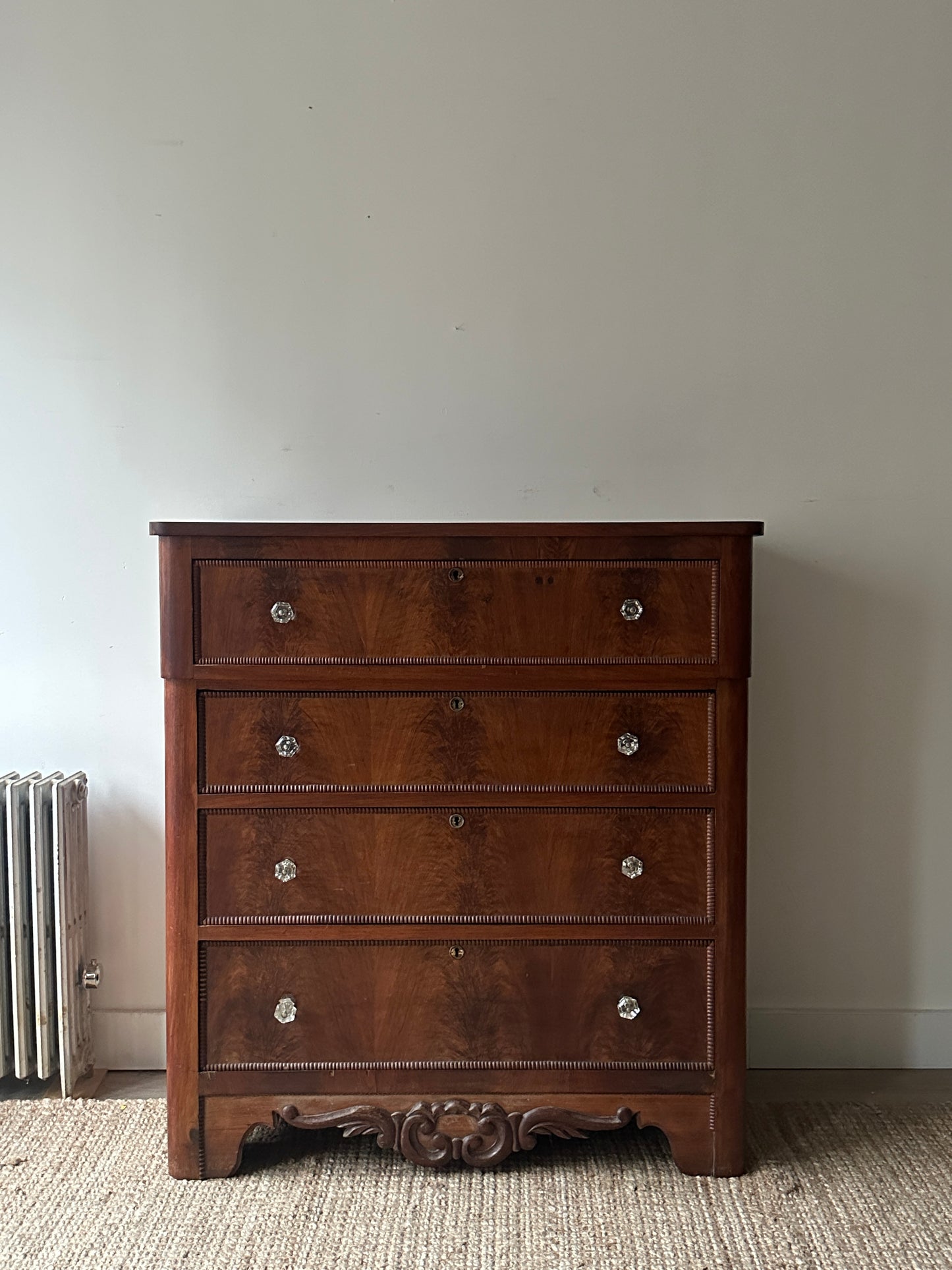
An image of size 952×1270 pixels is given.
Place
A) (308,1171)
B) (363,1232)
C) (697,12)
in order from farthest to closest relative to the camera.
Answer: (697,12) < (308,1171) < (363,1232)

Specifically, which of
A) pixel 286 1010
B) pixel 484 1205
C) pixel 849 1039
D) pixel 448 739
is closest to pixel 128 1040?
pixel 286 1010

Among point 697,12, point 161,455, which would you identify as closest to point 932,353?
point 697,12

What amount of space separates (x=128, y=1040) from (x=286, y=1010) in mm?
737

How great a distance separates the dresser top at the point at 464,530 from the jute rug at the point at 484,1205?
123 cm

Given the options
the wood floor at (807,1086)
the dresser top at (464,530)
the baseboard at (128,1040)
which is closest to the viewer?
the dresser top at (464,530)

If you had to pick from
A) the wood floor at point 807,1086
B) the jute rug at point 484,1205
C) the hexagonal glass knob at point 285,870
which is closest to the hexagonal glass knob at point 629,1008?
the jute rug at point 484,1205

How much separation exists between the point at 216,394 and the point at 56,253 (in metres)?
0.50

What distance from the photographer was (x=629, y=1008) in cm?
192

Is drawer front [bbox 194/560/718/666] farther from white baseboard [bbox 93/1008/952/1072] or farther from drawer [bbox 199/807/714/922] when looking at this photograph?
white baseboard [bbox 93/1008/952/1072]

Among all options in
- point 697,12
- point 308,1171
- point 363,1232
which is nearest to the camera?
point 363,1232

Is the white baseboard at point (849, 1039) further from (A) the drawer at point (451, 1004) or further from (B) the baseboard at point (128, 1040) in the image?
(A) the drawer at point (451, 1004)

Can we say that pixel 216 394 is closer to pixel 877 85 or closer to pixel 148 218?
pixel 148 218

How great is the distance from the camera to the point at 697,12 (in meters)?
2.31

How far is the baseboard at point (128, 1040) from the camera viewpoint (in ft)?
7.92
